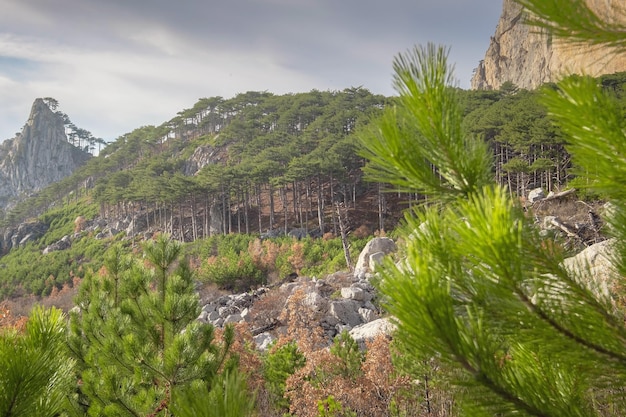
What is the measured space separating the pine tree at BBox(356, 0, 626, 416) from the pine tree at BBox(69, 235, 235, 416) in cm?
316

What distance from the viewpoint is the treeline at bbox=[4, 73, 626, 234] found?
27281 mm

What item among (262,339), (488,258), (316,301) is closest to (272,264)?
(316,301)

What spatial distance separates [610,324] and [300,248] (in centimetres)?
2279

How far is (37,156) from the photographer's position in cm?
10444

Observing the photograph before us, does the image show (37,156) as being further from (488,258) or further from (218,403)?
(488,258)

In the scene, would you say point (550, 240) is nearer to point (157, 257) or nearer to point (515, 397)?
point (515, 397)

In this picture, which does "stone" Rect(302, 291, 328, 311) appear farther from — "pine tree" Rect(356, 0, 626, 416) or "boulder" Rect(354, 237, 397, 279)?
"pine tree" Rect(356, 0, 626, 416)

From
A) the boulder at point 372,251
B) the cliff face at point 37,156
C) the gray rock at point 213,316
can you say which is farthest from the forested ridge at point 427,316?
the cliff face at point 37,156

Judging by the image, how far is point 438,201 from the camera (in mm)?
1299

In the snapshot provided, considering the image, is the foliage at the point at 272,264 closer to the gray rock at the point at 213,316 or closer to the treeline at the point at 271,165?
the gray rock at the point at 213,316

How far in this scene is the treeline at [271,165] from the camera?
27281 millimetres

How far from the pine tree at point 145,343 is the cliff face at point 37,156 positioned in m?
119

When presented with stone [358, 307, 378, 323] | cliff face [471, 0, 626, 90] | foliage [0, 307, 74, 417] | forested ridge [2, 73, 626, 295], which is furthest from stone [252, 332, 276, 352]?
cliff face [471, 0, 626, 90]

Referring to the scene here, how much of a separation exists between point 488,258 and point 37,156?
5053 inches
